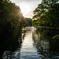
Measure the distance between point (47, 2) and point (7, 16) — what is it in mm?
35171

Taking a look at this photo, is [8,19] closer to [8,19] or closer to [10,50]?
[8,19]

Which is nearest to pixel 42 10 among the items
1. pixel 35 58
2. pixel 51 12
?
pixel 51 12

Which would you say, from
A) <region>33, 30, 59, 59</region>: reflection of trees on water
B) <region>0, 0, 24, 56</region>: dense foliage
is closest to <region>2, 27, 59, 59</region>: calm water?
<region>33, 30, 59, 59</region>: reflection of trees on water

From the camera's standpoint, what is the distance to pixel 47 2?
51.2 m

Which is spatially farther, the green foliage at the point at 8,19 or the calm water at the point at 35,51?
the green foliage at the point at 8,19

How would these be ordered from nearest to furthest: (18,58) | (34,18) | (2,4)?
(18,58) < (2,4) < (34,18)

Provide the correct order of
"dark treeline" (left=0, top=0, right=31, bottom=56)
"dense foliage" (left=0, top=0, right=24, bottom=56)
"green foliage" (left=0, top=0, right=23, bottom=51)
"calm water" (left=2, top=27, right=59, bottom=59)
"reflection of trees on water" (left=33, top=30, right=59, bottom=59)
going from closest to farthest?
1. "calm water" (left=2, top=27, right=59, bottom=59)
2. "reflection of trees on water" (left=33, top=30, right=59, bottom=59)
3. "dark treeline" (left=0, top=0, right=31, bottom=56)
4. "dense foliage" (left=0, top=0, right=24, bottom=56)
5. "green foliage" (left=0, top=0, right=23, bottom=51)

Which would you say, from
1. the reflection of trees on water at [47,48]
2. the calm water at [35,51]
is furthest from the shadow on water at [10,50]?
the reflection of trees on water at [47,48]

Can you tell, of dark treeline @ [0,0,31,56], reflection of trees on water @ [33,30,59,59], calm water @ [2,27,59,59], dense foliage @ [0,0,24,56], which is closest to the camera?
calm water @ [2,27,59,59]

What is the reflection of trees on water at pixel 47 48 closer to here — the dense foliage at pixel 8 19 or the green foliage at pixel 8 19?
the dense foliage at pixel 8 19

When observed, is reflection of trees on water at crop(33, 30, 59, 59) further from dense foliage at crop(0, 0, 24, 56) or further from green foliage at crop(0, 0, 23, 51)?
green foliage at crop(0, 0, 23, 51)

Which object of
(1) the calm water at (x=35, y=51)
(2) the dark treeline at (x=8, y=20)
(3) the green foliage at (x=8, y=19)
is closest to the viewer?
(1) the calm water at (x=35, y=51)

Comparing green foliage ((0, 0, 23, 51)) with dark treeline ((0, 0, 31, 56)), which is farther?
green foliage ((0, 0, 23, 51))

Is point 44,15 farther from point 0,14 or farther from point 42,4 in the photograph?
point 0,14
